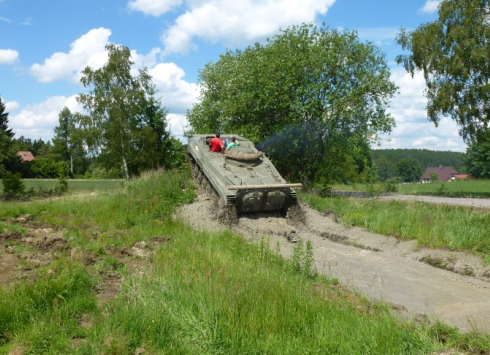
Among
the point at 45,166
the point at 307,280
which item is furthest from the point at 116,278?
the point at 45,166

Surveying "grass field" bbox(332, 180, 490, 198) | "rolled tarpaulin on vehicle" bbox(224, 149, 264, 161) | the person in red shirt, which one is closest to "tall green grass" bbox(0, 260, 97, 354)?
"rolled tarpaulin on vehicle" bbox(224, 149, 264, 161)

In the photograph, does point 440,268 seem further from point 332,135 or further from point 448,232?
point 332,135

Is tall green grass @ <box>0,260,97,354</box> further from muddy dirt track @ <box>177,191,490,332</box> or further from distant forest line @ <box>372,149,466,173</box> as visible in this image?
distant forest line @ <box>372,149,466,173</box>

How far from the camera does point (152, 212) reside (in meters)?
15.0

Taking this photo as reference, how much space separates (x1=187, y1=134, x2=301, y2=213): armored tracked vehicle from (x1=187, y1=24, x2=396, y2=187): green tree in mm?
5229

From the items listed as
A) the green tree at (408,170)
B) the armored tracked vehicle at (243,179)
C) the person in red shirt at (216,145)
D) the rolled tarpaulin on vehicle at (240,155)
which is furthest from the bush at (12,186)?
the green tree at (408,170)

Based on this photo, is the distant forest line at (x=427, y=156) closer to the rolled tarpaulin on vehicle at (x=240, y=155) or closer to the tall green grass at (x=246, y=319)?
the rolled tarpaulin on vehicle at (x=240, y=155)

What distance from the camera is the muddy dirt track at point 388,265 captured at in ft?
25.4

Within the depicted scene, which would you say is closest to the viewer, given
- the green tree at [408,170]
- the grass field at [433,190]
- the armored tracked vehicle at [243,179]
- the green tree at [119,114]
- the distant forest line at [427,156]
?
the armored tracked vehicle at [243,179]

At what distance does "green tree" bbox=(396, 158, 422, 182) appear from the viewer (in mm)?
90856

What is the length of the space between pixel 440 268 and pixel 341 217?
15.3ft

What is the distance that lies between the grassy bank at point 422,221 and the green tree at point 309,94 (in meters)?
5.98

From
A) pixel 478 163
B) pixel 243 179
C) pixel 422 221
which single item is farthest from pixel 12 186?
pixel 478 163

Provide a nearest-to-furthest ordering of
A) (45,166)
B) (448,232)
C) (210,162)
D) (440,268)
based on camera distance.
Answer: (440,268), (448,232), (210,162), (45,166)
